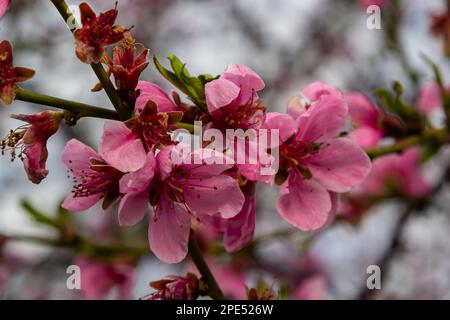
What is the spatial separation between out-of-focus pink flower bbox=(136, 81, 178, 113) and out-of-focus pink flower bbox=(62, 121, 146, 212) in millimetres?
109

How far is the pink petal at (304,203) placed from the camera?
1579 millimetres

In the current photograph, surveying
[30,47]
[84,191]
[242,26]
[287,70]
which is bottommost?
[84,191]

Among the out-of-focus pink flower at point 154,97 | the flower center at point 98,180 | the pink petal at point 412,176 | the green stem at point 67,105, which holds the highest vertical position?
the pink petal at point 412,176

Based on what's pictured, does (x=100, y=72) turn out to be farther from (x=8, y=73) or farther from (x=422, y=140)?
(x=422, y=140)

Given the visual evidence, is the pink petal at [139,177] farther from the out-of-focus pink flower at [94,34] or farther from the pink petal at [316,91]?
the pink petal at [316,91]

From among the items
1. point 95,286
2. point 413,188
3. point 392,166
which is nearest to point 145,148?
point 95,286

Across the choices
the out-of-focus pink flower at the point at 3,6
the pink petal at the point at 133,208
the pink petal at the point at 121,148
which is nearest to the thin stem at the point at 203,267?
the pink petal at the point at 133,208

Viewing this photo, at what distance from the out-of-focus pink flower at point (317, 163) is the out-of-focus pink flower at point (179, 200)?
0.81ft

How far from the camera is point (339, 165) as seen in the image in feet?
5.32

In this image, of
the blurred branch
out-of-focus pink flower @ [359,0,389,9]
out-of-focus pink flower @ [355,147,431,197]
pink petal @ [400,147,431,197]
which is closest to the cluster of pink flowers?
out-of-focus pink flower @ [355,147,431,197]

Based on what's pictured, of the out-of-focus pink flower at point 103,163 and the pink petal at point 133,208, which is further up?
the out-of-focus pink flower at point 103,163

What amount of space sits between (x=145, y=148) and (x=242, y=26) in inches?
209
